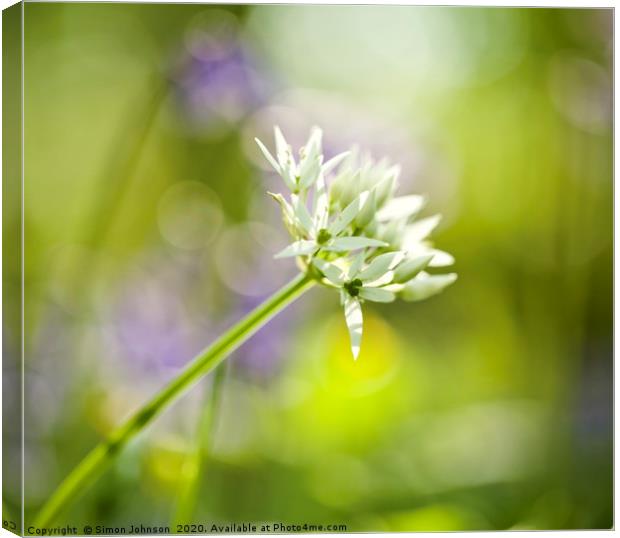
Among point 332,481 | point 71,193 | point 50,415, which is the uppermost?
point 71,193

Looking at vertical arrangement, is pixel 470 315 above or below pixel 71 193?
below

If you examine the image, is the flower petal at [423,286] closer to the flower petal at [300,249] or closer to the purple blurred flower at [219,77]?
the flower petal at [300,249]

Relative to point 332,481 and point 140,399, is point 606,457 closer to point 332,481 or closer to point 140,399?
point 332,481

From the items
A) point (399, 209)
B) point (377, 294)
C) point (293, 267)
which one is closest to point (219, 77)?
point (293, 267)

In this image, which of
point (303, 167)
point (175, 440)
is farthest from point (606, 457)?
point (303, 167)

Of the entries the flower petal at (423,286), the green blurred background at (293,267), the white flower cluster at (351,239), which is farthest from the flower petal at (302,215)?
the green blurred background at (293,267)

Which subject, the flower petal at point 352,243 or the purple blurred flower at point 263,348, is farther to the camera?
the purple blurred flower at point 263,348

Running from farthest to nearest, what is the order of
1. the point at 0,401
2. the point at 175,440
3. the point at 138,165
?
1. the point at 138,165
2. the point at 175,440
3. the point at 0,401
